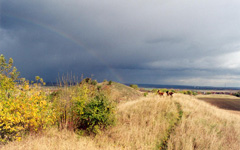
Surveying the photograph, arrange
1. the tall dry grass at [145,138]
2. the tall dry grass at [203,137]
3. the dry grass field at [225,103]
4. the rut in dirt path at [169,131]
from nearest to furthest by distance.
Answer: the tall dry grass at [145,138], the tall dry grass at [203,137], the rut in dirt path at [169,131], the dry grass field at [225,103]

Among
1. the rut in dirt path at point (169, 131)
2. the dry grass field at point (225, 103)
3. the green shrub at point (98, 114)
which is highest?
the green shrub at point (98, 114)

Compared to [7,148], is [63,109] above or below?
above

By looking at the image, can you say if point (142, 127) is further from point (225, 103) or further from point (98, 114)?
point (225, 103)

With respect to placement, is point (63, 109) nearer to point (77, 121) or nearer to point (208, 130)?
point (77, 121)

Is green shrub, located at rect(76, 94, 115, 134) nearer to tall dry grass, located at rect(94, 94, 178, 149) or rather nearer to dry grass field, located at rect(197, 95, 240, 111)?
tall dry grass, located at rect(94, 94, 178, 149)

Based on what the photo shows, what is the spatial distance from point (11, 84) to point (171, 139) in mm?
8674

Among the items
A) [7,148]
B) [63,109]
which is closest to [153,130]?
[63,109]

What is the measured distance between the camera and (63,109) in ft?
29.3

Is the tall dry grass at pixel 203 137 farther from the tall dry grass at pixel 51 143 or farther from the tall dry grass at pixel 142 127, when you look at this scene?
the tall dry grass at pixel 51 143

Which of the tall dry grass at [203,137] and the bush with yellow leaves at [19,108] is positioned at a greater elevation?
the bush with yellow leaves at [19,108]

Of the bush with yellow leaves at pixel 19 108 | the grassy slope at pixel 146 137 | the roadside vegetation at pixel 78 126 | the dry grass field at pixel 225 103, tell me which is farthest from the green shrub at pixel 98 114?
the dry grass field at pixel 225 103

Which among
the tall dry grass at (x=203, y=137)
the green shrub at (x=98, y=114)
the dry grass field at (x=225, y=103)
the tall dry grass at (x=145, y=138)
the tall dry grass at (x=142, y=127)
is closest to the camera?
the tall dry grass at (x=145, y=138)

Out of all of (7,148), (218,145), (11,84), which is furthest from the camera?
(11,84)

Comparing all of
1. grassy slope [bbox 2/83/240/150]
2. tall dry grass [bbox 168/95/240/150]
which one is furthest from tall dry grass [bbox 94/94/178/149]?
tall dry grass [bbox 168/95/240/150]
